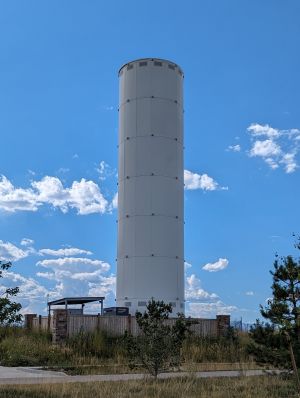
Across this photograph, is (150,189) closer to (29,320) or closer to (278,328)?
(29,320)

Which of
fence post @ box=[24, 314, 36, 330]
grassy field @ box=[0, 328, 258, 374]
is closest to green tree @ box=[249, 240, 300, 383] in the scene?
grassy field @ box=[0, 328, 258, 374]

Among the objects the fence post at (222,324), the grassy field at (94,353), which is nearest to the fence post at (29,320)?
the grassy field at (94,353)

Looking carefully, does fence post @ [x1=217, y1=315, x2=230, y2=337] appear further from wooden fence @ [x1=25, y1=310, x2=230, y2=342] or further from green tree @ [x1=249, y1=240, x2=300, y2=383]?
green tree @ [x1=249, y1=240, x2=300, y2=383]

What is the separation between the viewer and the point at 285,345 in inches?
568

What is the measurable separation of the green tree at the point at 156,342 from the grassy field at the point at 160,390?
0.53 meters

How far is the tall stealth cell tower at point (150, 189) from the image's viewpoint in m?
29.8

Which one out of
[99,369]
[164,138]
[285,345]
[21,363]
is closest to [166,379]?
[285,345]

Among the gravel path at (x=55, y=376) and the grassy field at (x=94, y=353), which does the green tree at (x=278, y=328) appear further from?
the grassy field at (x=94, y=353)

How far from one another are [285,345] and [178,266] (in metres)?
16.2

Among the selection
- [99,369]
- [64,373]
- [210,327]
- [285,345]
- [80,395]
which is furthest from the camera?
[210,327]

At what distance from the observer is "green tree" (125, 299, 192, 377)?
50.0 feet

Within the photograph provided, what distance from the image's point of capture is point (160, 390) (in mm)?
12828

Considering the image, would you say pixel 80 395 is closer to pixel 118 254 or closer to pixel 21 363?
pixel 21 363

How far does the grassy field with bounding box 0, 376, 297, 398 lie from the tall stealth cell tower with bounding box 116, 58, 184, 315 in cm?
1455
